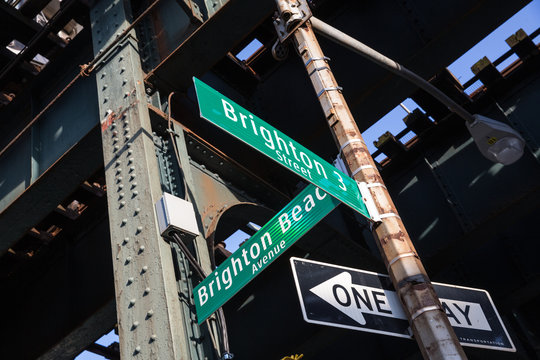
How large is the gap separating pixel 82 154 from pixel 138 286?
2.80 m

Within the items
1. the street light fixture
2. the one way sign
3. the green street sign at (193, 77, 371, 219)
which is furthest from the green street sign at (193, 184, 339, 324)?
the street light fixture

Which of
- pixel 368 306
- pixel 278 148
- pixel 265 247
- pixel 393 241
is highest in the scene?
pixel 278 148

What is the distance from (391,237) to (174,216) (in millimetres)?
1958

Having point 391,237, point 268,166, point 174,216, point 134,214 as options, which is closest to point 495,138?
point 268,166

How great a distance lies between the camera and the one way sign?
3.61 meters

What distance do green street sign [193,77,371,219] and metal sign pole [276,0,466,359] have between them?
0.58 feet

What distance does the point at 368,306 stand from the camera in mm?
3715

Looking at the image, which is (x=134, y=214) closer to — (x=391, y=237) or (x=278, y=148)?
(x=278, y=148)

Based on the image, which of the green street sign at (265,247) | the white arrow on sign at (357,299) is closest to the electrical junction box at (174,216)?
the green street sign at (265,247)

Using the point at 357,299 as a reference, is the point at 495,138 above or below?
above

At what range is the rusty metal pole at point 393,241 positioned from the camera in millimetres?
3342

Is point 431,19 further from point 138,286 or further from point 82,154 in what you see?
point 138,286

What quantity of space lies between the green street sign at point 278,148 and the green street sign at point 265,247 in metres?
0.14

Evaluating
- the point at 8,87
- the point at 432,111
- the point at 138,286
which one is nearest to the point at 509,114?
the point at 432,111
